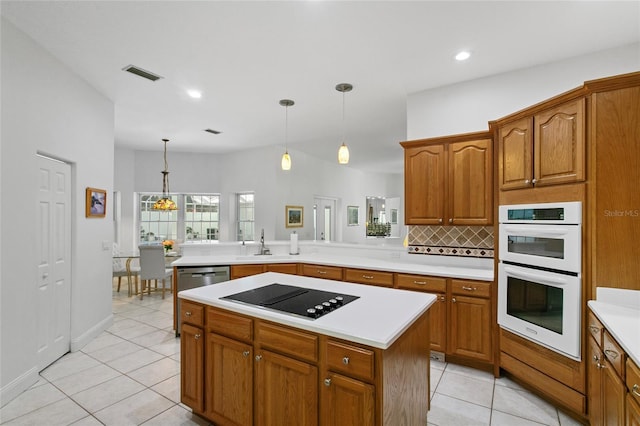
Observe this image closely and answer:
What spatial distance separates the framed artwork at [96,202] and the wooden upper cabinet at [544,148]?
13.8ft

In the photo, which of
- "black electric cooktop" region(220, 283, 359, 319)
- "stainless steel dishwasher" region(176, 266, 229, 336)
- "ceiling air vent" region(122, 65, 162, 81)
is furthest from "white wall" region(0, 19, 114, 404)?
"black electric cooktop" region(220, 283, 359, 319)

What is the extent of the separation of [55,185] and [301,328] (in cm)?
297

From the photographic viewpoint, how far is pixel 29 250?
8.38 feet

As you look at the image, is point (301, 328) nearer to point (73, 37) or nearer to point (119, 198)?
point (73, 37)

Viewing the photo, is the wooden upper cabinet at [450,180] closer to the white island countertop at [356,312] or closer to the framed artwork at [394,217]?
the white island countertop at [356,312]

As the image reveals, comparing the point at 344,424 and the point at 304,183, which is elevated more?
the point at 304,183

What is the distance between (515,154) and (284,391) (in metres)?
2.47

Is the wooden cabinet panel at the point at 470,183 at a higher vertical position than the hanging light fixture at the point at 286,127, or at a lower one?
lower

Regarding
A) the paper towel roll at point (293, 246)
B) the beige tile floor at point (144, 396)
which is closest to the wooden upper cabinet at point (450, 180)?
the beige tile floor at point (144, 396)

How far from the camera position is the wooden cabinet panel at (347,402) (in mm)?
1365

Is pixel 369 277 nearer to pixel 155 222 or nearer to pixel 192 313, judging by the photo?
pixel 192 313

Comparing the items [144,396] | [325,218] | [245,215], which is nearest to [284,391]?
[144,396]

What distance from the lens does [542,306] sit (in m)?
2.30

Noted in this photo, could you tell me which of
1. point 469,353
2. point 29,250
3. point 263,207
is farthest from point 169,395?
point 263,207
